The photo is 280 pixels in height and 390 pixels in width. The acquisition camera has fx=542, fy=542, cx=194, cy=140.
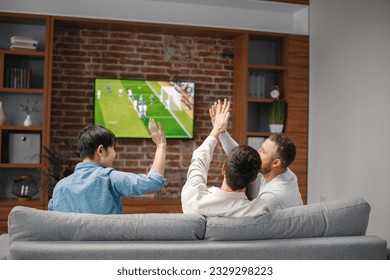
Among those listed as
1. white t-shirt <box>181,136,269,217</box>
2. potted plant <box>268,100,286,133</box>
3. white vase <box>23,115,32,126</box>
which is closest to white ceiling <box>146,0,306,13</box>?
potted plant <box>268,100,286,133</box>

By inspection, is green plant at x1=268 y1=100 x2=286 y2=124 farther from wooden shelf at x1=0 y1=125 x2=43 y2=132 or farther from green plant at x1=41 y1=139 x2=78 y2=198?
wooden shelf at x1=0 y1=125 x2=43 y2=132

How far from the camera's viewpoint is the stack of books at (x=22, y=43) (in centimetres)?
540

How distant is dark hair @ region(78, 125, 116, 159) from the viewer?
2676 millimetres

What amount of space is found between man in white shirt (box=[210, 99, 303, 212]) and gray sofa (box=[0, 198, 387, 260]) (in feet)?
1.49

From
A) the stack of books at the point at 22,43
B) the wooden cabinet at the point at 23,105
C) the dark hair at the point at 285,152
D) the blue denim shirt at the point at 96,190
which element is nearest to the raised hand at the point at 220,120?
the blue denim shirt at the point at 96,190

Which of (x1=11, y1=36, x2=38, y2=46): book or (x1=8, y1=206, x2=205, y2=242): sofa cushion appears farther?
(x1=11, y1=36, x2=38, y2=46): book

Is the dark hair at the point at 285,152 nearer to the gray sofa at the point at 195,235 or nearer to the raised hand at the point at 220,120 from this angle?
the raised hand at the point at 220,120

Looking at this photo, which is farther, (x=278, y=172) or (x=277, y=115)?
(x=277, y=115)

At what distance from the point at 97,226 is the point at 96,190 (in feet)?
1.43

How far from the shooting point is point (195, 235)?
216 centimetres

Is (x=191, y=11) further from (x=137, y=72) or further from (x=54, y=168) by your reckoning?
(x=54, y=168)

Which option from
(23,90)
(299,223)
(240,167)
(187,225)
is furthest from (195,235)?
(23,90)
